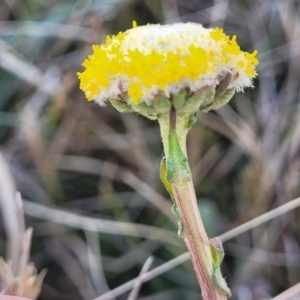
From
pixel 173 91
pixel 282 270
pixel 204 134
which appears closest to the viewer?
pixel 173 91

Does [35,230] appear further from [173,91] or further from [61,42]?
[173,91]

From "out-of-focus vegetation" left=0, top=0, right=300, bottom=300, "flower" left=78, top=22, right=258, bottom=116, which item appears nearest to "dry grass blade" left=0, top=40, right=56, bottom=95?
"out-of-focus vegetation" left=0, top=0, right=300, bottom=300

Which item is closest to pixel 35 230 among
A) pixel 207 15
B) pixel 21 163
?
pixel 21 163

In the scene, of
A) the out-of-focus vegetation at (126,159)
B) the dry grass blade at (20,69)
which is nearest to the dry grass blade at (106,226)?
the out-of-focus vegetation at (126,159)

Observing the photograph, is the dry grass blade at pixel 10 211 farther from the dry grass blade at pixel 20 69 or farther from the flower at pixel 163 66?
the flower at pixel 163 66

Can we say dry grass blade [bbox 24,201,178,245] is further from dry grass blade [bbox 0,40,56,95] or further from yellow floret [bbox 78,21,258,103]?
yellow floret [bbox 78,21,258,103]
